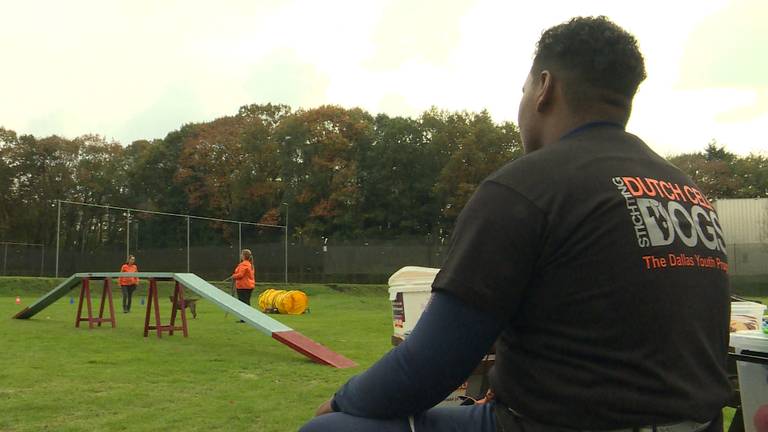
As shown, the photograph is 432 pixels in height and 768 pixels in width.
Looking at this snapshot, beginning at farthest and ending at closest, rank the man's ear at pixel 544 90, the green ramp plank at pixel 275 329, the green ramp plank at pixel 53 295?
the green ramp plank at pixel 53 295 → the green ramp plank at pixel 275 329 → the man's ear at pixel 544 90

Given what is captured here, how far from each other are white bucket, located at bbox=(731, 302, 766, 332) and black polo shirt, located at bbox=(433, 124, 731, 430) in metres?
1.79

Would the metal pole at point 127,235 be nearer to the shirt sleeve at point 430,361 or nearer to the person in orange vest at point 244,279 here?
the person in orange vest at point 244,279

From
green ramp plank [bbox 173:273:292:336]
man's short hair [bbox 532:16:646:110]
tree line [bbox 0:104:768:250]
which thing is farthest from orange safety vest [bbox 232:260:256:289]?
tree line [bbox 0:104:768:250]

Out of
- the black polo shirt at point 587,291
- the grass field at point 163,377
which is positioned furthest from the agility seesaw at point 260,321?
the black polo shirt at point 587,291

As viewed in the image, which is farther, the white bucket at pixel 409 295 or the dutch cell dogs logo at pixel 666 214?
the white bucket at pixel 409 295

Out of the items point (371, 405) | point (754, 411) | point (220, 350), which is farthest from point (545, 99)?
point (220, 350)

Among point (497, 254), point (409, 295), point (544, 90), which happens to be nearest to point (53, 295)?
point (409, 295)

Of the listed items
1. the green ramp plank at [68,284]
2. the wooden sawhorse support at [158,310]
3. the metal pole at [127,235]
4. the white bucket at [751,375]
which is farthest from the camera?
the metal pole at [127,235]

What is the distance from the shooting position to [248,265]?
15.2 m

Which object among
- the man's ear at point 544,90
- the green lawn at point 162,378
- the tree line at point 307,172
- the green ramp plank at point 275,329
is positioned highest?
the tree line at point 307,172

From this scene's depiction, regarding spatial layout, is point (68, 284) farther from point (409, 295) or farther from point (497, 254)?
point (497, 254)

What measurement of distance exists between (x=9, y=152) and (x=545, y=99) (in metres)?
52.6

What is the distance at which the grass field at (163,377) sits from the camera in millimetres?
4961

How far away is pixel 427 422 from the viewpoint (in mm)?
1416
